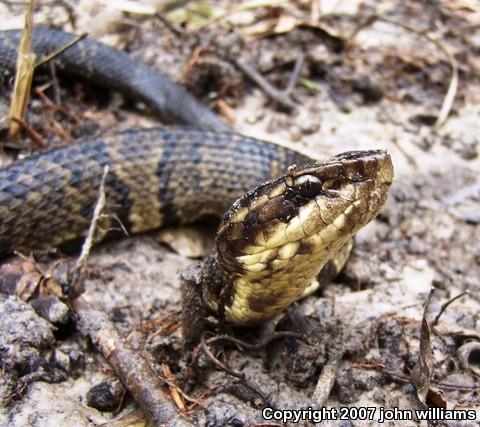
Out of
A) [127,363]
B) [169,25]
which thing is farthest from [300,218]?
[169,25]

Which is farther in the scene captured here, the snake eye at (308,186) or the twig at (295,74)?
the twig at (295,74)

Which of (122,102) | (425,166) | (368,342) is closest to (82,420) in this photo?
(368,342)

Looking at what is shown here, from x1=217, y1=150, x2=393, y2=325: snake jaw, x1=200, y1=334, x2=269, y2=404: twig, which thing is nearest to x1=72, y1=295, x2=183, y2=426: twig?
x1=200, y1=334, x2=269, y2=404: twig

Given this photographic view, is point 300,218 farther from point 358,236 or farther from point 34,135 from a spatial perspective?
point 34,135

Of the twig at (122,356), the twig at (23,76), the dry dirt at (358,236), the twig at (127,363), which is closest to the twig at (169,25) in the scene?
the dry dirt at (358,236)

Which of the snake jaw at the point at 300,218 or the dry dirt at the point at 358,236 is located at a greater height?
the snake jaw at the point at 300,218

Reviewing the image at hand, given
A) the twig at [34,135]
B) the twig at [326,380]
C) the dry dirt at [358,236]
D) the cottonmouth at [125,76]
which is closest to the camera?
the twig at [326,380]

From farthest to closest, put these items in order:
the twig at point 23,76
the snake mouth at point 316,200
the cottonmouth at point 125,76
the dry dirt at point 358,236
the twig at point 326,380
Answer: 1. the cottonmouth at point 125,76
2. the twig at point 23,76
3. the dry dirt at point 358,236
4. the twig at point 326,380
5. the snake mouth at point 316,200

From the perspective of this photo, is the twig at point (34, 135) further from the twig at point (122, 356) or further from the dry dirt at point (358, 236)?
the twig at point (122, 356)
